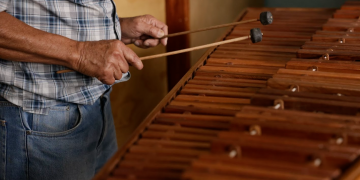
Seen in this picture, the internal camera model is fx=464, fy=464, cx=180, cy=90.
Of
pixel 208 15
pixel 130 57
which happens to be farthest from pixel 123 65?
pixel 208 15

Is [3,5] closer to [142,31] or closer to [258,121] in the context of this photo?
[142,31]

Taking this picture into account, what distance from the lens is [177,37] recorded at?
3.56m

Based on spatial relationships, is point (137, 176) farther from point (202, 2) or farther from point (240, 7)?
point (240, 7)

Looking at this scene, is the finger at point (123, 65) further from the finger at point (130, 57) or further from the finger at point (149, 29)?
the finger at point (149, 29)

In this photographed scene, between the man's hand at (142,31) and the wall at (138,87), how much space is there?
0.82 metres

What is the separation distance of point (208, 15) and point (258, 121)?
2.86 meters

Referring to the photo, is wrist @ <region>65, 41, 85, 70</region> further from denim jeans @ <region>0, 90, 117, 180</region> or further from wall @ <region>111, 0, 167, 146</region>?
wall @ <region>111, 0, 167, 146</region>

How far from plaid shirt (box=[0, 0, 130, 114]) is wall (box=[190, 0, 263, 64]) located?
6.39 feet

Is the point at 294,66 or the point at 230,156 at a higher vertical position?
the point at 294,66

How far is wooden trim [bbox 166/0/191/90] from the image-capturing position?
3.50m

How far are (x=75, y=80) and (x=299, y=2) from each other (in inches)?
162

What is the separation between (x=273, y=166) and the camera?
1.17m

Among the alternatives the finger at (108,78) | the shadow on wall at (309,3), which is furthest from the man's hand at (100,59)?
the shadow on wall at (309,3)

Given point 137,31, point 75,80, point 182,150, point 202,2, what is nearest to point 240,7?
point 202,2
